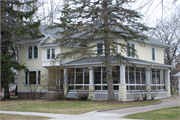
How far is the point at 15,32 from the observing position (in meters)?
19.2

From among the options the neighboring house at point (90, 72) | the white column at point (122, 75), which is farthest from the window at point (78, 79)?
the white column at point (122, 75)

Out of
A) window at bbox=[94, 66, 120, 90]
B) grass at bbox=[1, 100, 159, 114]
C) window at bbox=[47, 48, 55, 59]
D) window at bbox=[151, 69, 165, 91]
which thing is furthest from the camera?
window at bbox=[151, 69, 165, 91]

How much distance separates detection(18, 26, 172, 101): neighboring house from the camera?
72.8ft

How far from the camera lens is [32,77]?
2734 centimetres

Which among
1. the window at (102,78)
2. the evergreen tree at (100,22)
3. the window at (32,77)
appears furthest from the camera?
the window at (32,77)

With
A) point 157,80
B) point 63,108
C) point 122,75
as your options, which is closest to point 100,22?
point 122,75

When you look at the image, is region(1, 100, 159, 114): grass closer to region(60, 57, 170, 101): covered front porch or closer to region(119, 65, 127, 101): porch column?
region(119, 65, 127, 101): porch column

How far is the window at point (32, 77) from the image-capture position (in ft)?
88.4

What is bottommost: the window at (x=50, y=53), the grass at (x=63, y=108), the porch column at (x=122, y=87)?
the grass at (x=63, y=108)

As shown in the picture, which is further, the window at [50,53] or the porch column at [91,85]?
the window at [50,53]

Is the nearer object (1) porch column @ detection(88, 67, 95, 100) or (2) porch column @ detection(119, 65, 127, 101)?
(2) porch column @ detection(119, 65, 127, 101)

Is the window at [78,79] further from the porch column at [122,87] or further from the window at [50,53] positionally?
the porch column at [122,87]

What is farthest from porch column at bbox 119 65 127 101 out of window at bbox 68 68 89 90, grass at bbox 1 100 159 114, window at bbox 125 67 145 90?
window at bbox 68 68 89 90

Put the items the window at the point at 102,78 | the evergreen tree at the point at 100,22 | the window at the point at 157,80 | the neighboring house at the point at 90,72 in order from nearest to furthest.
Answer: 1. the evergreen tree at the point at 100,22
2. the neighboring house at the point at 90,72
3. the window at the point at 102,78
4. the window at the point at 157,80
